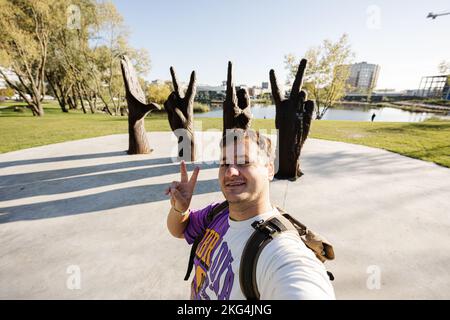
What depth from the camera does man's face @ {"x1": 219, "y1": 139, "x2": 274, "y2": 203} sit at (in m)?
1.34

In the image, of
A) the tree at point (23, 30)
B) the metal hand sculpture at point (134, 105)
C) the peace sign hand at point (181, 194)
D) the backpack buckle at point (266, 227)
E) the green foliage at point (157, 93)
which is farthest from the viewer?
the green foliage at point (157, 93)

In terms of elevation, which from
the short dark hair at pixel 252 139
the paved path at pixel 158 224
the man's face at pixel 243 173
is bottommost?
the paved path at pixel 158 224

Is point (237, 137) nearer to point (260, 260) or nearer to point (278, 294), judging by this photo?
point (260, 260)

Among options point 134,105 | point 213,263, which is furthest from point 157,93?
point 213,263

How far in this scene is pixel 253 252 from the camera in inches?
44.1

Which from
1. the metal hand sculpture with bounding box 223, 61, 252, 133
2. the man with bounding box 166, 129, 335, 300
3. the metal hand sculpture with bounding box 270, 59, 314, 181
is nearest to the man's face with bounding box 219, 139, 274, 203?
the man with bounding box 166, 129, 335, 300

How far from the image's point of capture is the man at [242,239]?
101 centimetres

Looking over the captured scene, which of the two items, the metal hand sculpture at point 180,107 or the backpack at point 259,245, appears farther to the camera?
the metal hand sculpture at point 180,107

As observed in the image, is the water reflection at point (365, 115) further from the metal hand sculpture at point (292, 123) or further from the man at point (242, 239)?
the man at point (242, 239)

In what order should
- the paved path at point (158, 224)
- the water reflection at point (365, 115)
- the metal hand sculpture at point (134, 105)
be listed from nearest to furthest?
1. the paved path at point (158, 224)
2. the metal hand sculpture at point (134, 105)
3. the water reflection at point (365, 115)

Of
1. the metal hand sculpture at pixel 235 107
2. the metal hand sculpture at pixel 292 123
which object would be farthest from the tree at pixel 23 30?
the metal hand sculpture at pixel 292 123

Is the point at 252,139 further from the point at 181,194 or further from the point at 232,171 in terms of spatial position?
the point at 181,194

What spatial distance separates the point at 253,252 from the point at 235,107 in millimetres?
4301
